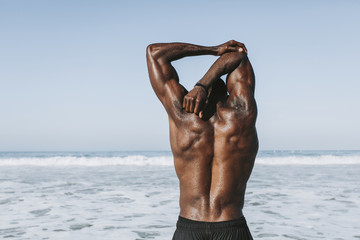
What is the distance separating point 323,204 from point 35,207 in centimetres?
591

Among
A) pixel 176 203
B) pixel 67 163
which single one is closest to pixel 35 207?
pixel 176 203

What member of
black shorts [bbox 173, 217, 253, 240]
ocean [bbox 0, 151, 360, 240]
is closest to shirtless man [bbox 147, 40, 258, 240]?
black shorts [bbox 173, 217, 253, 240]

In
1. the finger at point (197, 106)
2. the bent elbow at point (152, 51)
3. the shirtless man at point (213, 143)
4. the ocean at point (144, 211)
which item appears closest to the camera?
the finger at point (197, 106)

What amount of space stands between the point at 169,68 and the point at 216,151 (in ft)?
2.05

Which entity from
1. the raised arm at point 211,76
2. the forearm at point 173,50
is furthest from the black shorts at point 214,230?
the forearm at point 173,50

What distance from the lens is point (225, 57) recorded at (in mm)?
2477

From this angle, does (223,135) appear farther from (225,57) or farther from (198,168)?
(225,57)

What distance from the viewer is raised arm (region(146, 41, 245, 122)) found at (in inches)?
95.9

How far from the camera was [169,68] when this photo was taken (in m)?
2.53

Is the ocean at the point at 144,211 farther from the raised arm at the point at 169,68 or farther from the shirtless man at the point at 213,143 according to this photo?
the raised arm at the point at 169,68

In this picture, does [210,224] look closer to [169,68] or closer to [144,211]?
[169,68]

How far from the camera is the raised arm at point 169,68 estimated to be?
95.9 inches

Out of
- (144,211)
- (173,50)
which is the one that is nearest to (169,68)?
(173,50)

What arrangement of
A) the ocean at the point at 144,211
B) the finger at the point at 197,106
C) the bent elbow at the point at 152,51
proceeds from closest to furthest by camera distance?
the finger at the point at 197,106
the bent elbow at the point at 152,51
the ocean at the point at 144,211
